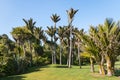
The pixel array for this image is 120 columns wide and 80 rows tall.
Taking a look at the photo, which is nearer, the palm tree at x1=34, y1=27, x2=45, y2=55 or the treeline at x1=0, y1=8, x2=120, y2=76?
the treeline at x1=0, y1=8, x2=120, y2=76

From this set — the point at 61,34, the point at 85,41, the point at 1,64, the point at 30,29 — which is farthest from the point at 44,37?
the point at 85,41

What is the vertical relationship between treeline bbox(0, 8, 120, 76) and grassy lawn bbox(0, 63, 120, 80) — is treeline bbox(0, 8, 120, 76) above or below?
above

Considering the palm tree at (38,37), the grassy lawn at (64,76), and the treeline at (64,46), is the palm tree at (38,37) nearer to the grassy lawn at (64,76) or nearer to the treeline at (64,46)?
the treeline at (64,46)

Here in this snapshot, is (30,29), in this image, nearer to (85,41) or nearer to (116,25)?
(85,41)

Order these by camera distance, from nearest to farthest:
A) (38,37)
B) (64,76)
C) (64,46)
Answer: (64,76), (38,37), (64,46)

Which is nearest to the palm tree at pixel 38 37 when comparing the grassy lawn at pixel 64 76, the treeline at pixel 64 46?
the treeline at pixel 64 46

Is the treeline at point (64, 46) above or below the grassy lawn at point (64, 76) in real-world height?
above

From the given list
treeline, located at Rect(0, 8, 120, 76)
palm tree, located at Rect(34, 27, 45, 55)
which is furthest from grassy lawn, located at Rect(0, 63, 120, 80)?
palm tree, located at Rect(34, 27, 45, 55)

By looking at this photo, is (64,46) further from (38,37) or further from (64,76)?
(64,76)

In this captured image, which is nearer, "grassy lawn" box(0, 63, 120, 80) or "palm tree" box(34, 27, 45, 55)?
"grassy lawn" box(0, 63, 120, 80)

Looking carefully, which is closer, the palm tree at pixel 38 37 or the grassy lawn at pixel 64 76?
the grassy lawn at pixel 64 76

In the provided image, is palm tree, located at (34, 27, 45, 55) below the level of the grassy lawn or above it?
above

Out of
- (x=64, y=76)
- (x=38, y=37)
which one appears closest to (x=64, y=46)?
(x=38, y=37)

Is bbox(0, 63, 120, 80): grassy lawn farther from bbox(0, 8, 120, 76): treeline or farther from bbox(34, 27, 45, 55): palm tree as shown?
bbox(34, 27, 45, 55): palm tree
